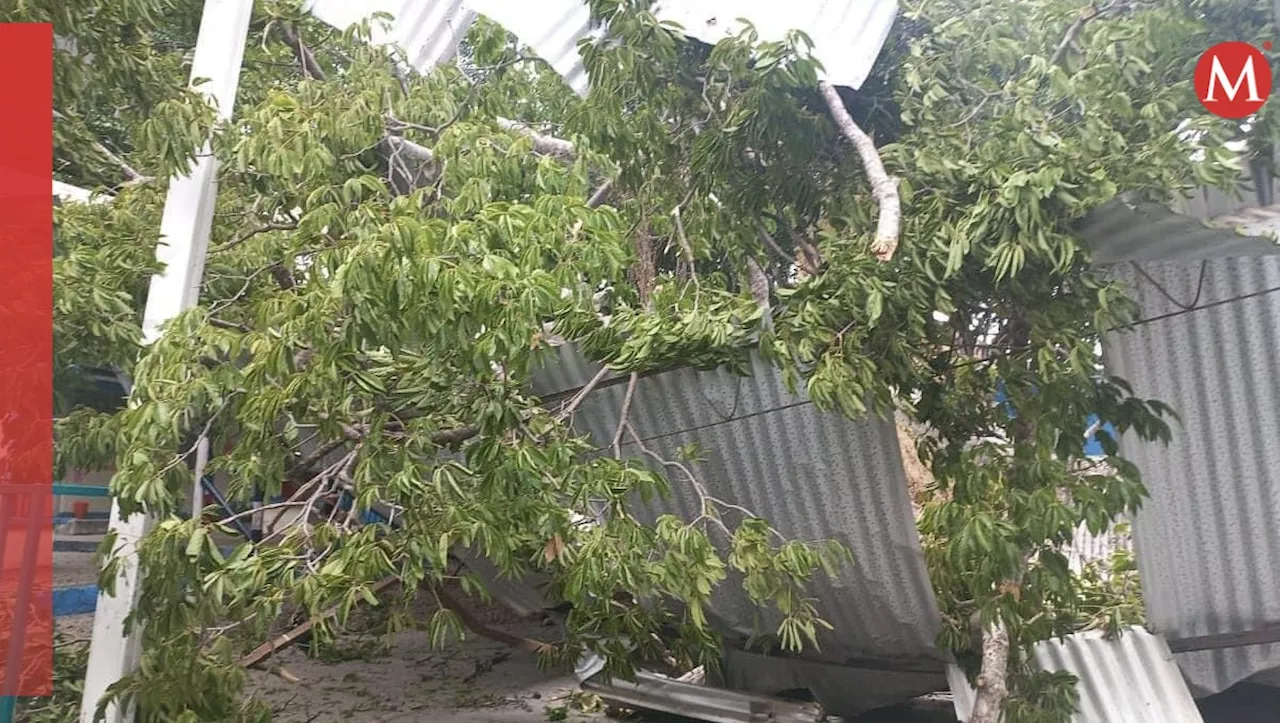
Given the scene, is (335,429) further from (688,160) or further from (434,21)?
(434,21)

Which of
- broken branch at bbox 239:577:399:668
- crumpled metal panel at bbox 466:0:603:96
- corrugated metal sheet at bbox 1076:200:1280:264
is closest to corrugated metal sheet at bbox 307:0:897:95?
crumpled metal panel at bbox 466:0:603:96

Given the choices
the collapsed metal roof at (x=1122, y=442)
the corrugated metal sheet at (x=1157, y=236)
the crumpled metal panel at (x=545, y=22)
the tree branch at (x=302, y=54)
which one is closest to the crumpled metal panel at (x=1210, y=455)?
the collapsed metal roof at (x=1122, y=442)

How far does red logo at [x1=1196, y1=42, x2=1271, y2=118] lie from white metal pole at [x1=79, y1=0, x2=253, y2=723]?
9.70ft

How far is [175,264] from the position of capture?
310 centimetres

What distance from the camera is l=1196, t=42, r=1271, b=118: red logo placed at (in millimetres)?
2045

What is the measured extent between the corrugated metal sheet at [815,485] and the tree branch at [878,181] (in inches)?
30.8

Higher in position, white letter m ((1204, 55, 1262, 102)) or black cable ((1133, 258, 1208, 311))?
white letter m ((1204, 55, 1262, 102))

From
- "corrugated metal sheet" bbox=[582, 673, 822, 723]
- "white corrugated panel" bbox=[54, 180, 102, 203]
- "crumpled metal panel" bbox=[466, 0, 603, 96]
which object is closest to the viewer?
"crumpled metal panel" bbox=[466, 0, 603, 96]

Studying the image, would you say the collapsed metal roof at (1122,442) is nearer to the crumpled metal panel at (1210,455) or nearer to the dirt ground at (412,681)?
the crumpled metal panel at (1210,455)

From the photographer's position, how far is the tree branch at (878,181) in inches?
88.2

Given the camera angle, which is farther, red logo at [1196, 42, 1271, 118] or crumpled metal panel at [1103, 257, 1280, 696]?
crumpled metal panel at [1103, 257, 1280, 696]

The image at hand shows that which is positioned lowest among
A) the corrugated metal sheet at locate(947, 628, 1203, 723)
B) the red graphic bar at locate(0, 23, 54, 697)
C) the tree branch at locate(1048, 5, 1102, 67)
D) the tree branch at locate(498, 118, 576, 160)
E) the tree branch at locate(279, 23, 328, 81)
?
the corrugated metal sheet at locate(947, 628, 1203, 723)

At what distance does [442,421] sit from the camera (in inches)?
98.3

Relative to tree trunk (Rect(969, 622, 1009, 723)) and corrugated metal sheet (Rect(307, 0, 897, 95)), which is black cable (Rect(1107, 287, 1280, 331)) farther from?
corrugated metal sheet (Rect(307, 0, 897, 95))
